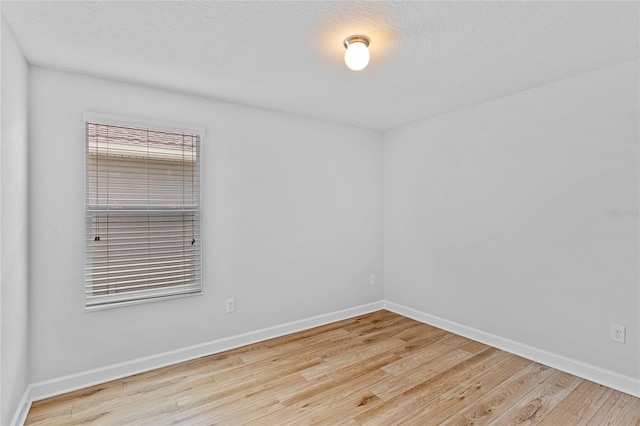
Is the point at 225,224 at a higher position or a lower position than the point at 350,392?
higher

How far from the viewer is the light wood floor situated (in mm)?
2096

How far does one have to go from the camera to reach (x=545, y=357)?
9.11 feet

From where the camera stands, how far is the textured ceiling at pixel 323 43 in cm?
174

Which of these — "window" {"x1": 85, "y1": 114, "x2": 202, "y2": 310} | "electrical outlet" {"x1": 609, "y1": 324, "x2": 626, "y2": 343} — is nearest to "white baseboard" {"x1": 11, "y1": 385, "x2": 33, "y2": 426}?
"window" {"x1": 85, "y1": 114, "x2": 202, "y2": 310}

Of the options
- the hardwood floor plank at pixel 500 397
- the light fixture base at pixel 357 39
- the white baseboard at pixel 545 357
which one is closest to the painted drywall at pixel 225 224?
the white baseboard at pixel 545 357

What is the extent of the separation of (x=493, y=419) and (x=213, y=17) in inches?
115

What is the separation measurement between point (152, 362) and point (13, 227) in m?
1.47

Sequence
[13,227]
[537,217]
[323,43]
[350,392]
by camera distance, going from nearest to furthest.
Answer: [13,227], [323,43], [350,392], [537,217]

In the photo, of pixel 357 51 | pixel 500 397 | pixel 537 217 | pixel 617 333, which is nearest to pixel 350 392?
pixel 500 397

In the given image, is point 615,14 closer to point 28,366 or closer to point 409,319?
point 409,319

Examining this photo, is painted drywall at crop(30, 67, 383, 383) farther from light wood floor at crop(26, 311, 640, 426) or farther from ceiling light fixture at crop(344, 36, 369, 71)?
ceiling light fixture at crop(344, 36, 369, 71)

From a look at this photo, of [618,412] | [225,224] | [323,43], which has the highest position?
[323,43]

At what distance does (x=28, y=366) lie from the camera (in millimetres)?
2287

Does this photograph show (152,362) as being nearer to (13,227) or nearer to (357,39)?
(13,227)
